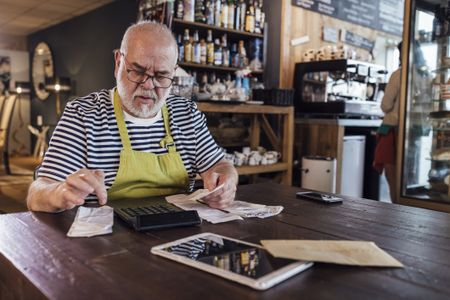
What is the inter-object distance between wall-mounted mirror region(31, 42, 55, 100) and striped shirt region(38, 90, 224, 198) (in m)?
7.03

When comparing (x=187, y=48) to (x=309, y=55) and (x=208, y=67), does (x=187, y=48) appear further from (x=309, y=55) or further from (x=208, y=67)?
(x=309, y=55)

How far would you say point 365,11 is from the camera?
5613 millimetres

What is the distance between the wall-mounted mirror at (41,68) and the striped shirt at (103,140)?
7.03 metres

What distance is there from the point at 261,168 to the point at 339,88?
80.0 inches

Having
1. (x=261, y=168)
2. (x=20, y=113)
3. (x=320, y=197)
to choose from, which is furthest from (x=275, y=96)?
(x=20, y=113)

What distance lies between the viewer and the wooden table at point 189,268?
0.69m

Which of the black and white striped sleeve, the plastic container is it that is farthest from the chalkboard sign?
the black and white striped sleeve

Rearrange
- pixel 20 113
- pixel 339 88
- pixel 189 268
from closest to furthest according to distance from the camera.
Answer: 1. pixel 189 268
2. pixel 339 88
3. pixel 20 113

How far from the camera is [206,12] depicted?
4020 millimetres

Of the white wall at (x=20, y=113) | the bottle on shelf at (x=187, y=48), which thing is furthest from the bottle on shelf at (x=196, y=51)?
the white wall at (x=20, y=113)

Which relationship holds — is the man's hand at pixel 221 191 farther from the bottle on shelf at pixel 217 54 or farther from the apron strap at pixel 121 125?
the bottle on shelf at pixel 217 54

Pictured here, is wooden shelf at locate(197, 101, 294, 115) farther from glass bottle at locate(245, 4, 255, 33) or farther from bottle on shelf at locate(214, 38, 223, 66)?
glass bottle at locate(245, 4, 255, 33)

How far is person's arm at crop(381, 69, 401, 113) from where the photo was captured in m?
3.50

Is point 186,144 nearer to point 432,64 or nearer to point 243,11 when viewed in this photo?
point 432,64
